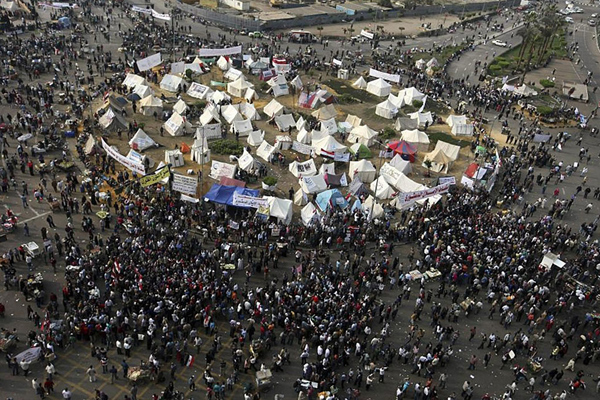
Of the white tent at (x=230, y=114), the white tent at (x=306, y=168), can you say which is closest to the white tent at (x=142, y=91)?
the white tent at (x=230, y=114)

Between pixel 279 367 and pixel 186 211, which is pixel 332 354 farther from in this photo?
pixel 186 211

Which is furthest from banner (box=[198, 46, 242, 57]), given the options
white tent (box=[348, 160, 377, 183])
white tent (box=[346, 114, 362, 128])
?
white tent (box=[348, 160, 377, 183])

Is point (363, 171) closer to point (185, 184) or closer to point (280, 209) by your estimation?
point (280, 209)

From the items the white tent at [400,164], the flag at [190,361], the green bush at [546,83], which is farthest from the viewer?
the green bush at [546,83]

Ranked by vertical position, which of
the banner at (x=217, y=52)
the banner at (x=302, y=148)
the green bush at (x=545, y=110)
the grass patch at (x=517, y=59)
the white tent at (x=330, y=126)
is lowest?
the banner at (x=302, y=148)

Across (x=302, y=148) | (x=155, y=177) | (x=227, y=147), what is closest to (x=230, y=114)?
(x=227, y=147)

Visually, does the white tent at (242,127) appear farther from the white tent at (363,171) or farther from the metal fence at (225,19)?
→ the metal fence at (225,19)
